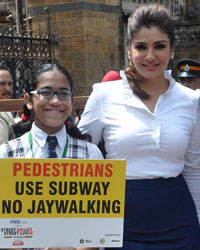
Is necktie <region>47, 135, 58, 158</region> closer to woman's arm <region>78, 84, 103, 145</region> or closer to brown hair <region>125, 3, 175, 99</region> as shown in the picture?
woman's arm <region>78, 84, 103, 145</region>

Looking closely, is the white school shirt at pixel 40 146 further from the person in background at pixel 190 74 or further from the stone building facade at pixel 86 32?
the stone building facade at pixel 86 32

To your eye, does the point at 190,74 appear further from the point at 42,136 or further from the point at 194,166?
the point at 42,136

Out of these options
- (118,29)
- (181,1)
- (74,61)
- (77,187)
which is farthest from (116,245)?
(181,1)

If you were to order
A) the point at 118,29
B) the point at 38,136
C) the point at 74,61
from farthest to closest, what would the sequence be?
1. the point at 118,29
2. the point at 74,61
3. the point at 38,136

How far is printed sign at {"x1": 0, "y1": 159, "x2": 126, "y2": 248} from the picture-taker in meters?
2.51

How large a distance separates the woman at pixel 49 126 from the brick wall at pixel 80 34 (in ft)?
35.3

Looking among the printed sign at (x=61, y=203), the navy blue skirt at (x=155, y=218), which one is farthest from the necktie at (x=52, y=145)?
the navy blue skirt at (x=155, y=218)

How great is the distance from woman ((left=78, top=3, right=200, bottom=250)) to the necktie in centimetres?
27

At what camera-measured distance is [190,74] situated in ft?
20.0

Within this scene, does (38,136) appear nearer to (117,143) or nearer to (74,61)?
(117,143)

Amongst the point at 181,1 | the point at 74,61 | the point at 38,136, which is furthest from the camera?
the point at 181,1

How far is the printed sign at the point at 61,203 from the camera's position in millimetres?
2506

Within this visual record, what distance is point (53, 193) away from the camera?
2549mm

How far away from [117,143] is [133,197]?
0.91 ft
